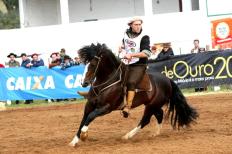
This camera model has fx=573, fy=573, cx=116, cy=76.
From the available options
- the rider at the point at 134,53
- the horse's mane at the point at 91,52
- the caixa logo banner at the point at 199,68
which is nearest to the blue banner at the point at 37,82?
the caixa logo banner at the point at 199,68

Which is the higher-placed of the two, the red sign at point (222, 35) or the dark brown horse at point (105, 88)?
the red sign at point (222, 35)

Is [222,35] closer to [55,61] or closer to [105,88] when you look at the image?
[55,61]

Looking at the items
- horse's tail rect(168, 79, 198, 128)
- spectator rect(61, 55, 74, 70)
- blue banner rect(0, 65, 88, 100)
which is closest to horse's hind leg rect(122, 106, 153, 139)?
horse's tail rect(168, 79, 198, 128)

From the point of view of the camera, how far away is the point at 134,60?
11.2 m

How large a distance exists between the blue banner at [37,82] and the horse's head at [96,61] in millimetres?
10816

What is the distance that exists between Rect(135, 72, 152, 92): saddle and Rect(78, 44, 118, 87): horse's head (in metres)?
0.73

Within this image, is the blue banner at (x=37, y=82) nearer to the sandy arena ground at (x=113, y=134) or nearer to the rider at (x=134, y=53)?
the sandy arena ground at (x=113, y=134)

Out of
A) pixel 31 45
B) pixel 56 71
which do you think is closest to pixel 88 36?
pixel 31 45

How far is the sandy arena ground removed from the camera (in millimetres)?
9766

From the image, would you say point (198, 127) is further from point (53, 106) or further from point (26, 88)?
point (26, 88)

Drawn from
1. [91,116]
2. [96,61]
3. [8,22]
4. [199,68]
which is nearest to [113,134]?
[91,116]

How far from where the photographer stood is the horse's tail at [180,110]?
471 inches

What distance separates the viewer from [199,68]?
21391mm

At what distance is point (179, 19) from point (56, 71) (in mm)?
9978
